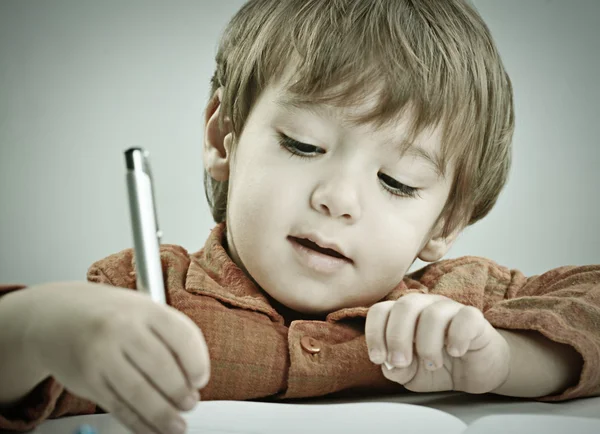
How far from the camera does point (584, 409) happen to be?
74cm

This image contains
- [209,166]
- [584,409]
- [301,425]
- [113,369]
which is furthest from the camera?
[209,166]

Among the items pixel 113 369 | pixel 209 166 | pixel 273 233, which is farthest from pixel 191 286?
pixel 113 369

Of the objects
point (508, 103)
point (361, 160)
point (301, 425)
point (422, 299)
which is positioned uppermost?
point (508, 103)

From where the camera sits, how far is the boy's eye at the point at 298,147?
0.81 metres

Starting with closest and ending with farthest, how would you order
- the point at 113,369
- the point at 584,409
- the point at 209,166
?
the point at 113,369 → the point at 584,409 → the point at 209,166

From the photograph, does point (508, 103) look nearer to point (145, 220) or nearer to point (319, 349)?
point (319, 349)

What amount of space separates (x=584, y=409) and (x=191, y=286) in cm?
39

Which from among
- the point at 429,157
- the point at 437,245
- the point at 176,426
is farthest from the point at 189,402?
the point at 437,245

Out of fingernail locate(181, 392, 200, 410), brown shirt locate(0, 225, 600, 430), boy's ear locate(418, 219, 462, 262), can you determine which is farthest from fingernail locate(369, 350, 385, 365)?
boy's ear locate(418, 219, 462, 262)

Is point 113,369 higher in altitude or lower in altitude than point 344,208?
lower

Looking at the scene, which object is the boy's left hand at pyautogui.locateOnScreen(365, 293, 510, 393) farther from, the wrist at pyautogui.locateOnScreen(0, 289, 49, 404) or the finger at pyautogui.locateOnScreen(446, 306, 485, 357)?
the wrist at pyautogui.locateOnScreen(0, 289, 49, 404)

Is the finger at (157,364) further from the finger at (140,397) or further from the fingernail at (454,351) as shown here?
the fingernail at (454,351)

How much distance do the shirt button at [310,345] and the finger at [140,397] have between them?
0.33 m

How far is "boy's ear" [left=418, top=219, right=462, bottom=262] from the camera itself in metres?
0.97
